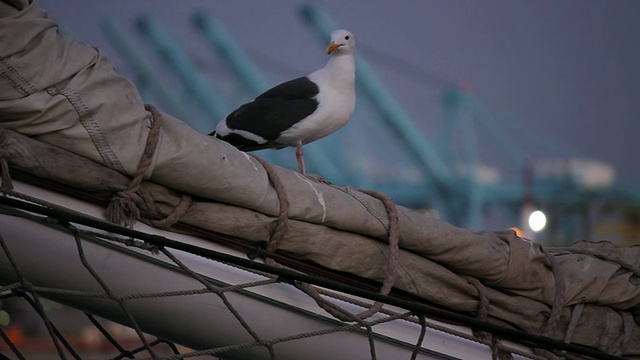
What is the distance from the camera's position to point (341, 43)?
2.67 metres

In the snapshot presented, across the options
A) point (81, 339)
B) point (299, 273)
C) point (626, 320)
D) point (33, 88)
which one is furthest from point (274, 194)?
point (81, 339)

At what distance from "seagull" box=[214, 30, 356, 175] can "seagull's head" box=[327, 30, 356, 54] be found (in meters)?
0.15

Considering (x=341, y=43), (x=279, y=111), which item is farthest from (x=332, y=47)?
(x=279, y=111)

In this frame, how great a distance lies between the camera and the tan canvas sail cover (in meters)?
1.33

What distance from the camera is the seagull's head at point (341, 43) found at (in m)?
2.64

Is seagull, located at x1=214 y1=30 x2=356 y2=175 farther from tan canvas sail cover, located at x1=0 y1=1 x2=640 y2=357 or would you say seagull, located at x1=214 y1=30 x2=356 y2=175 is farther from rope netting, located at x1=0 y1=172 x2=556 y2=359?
rope netting, located at x1=0 y1=172 x2=556 y2=359

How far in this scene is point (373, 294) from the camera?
1.47 m

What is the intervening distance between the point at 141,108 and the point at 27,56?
16cm

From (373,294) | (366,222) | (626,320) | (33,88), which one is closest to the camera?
(33,88)

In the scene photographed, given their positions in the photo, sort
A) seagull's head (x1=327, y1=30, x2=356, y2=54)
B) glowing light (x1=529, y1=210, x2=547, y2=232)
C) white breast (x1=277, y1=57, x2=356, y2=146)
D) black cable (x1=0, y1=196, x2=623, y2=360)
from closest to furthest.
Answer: black cable (x1=0, y1=196, x2=623, y2=360), white breast (x1=277, y1=57, x2=356, y2=146), seagull's head (x1=327, y1=30, x2=356, y2=54), glowing light (x1=529, y1=210, x2=547, y2=232)

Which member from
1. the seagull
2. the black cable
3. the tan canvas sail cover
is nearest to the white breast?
the seagull

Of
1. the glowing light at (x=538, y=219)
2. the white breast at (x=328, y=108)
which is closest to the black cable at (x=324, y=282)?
the white breast at (x=328, y=108)

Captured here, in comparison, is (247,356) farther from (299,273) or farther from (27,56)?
(27,56)

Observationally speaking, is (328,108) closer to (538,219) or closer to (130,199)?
(130,199)
